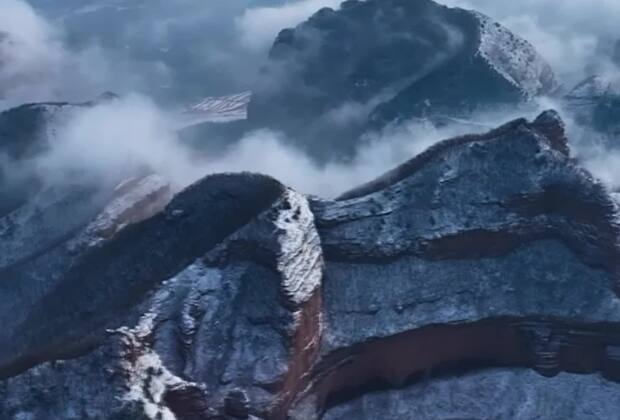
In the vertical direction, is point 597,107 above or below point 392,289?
below

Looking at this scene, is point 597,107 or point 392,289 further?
point 597,107

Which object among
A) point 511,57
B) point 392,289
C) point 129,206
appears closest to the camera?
point 392,289

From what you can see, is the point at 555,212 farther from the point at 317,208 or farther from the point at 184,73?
the point at 184,73

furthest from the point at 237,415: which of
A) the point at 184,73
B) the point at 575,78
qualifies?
the point at 184,73

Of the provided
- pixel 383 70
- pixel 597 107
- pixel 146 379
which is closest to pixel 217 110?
pixel 383 70

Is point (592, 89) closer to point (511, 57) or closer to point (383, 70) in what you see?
point (511, 57)

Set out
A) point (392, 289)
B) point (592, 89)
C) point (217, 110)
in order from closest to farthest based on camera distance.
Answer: point (392, 289), point (592, 89), point (217, 110)

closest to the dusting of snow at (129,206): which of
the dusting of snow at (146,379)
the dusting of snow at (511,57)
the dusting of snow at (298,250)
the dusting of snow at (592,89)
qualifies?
the dusting of snow at (298,250)
